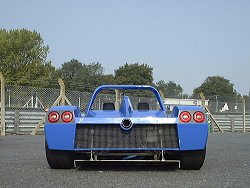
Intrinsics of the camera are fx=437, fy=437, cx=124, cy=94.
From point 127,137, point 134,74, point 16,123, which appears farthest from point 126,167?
point 134,74

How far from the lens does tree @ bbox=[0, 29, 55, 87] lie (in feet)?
179

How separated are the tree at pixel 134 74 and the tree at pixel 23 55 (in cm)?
2213

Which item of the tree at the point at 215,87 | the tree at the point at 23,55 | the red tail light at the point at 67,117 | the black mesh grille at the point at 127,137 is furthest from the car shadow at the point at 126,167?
the tree at the point at 215,87

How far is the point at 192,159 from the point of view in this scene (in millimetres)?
5715

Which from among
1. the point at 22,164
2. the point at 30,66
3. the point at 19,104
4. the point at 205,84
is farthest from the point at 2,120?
the point at 205,84

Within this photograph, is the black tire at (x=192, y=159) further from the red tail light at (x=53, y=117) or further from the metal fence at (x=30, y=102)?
the metal fence at (x=30, y=102)

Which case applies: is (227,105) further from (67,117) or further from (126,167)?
(67,117)

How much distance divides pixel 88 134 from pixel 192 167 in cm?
148

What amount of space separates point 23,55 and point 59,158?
52670mm

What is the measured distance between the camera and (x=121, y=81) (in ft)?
255

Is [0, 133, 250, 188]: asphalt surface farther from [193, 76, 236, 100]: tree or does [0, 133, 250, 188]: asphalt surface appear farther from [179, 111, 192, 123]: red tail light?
[193, 76, 236, 100]: tree

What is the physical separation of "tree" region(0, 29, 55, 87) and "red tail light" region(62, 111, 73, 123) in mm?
49401

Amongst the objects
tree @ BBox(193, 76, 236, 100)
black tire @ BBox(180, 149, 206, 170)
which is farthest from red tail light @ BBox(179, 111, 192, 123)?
tree @ BBox(193, 76, 236, 100)

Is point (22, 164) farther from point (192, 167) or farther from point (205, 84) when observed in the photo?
point (205, 84)
